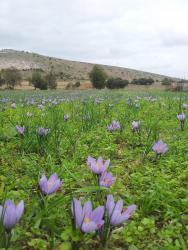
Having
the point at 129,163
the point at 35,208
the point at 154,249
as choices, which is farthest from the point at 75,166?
the point at 154,249

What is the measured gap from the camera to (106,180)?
1839 millimetres

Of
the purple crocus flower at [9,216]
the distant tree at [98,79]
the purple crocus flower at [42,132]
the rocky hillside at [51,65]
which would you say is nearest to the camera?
the purple crocus flower at [9,216]

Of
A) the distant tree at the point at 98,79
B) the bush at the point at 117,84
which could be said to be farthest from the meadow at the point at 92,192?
the distant tree at the point at 98,79

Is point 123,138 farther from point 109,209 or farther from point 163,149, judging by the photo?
point 109,209

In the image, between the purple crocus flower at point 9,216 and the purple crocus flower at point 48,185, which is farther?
the purple crocus flower at point 48,185

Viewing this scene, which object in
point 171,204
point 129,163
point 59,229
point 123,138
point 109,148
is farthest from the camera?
point 123,138

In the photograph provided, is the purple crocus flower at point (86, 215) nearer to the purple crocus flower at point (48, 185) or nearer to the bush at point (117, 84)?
the purple crocus flower at point (48, 185)

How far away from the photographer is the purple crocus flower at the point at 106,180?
1819 millimetres

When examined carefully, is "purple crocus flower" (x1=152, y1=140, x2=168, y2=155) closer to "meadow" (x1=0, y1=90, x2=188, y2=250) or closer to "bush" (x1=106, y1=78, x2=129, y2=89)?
"meadow" (x1=0, y1=90, x2=188, y2=250)

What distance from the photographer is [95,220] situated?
148 centimetres

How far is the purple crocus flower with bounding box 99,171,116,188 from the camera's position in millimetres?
1819

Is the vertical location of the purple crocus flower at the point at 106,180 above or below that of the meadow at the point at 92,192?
above

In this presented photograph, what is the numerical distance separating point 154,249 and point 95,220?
0.36 meters

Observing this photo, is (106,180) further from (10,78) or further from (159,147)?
(10,78)
